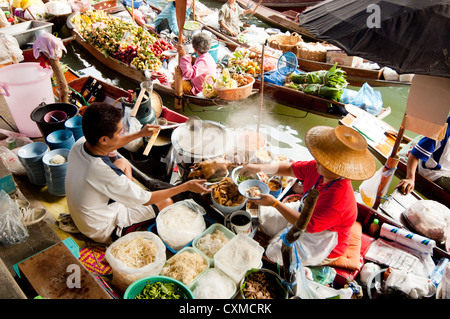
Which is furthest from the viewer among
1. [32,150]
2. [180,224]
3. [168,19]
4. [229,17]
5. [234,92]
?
[229,17]

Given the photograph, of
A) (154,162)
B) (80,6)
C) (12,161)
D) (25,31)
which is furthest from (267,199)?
(80,6)

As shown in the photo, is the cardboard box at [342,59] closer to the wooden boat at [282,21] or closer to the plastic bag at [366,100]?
the plastic bag at [366,100]

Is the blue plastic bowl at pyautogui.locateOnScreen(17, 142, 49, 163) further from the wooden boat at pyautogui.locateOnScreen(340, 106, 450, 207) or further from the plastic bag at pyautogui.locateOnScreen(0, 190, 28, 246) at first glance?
the wooden boat at pyautogui.locateOnScreen(340, 106, 450, 207)

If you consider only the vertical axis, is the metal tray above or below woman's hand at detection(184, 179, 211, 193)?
above

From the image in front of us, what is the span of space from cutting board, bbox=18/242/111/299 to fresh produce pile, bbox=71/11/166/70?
523 cm

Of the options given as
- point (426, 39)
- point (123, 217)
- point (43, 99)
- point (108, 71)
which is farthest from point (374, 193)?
point (108, 71)

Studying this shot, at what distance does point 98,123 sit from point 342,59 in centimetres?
671

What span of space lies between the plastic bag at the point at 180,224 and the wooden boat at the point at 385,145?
3336 mm

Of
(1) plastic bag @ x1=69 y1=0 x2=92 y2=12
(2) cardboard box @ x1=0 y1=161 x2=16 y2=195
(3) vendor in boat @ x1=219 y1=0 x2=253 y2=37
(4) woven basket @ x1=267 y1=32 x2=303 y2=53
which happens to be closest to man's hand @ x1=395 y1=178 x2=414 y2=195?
(2) cardboard box @ x1=0 y1=161 x2=16 y2=195

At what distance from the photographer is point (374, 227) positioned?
3.42m

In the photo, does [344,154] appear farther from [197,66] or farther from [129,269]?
[197,66]

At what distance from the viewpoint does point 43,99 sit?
4426 millimetres

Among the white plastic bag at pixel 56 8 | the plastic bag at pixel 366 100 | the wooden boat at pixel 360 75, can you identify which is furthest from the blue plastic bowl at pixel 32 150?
the white plastic bag at pixel 56 8

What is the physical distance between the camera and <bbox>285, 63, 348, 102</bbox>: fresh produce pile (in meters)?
5.98
